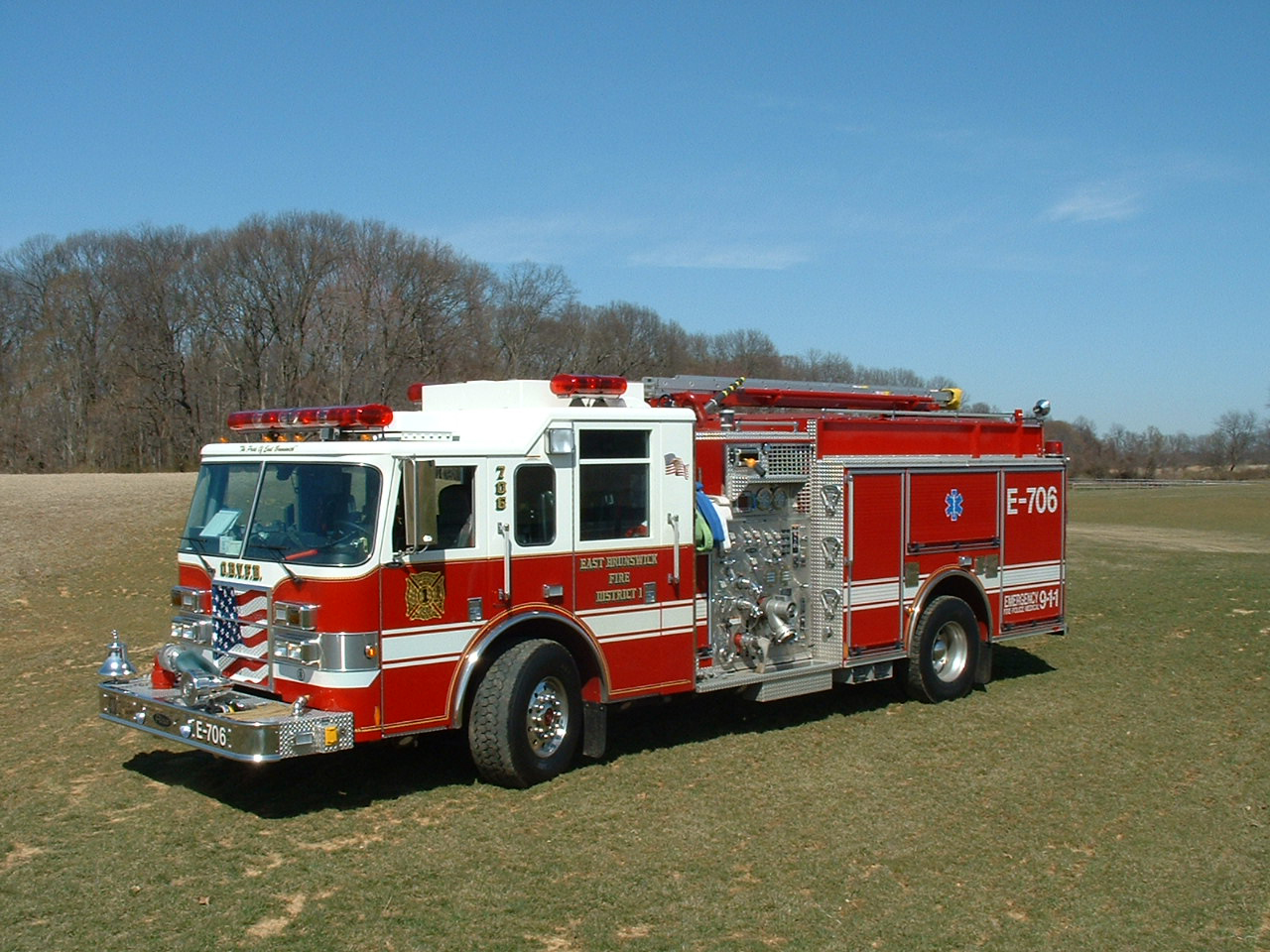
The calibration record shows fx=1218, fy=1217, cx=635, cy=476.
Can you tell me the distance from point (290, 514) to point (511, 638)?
1643 mm

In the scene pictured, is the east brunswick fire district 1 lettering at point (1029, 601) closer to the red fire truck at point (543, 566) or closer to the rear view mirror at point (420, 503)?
the red fire truck at point (543, 566)

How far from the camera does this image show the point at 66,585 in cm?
1972

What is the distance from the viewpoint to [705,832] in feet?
23.8

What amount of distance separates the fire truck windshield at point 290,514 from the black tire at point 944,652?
543 centimetres

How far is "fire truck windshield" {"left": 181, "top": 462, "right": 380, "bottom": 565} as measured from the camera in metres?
7.45

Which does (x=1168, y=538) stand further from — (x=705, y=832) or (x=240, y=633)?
(x=240, y=633)

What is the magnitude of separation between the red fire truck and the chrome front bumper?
0.02m

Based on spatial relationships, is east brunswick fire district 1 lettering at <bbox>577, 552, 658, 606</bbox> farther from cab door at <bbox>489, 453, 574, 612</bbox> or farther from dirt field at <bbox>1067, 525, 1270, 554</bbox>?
dirt field at <bbox>1067, 525, 1270, 554</bbox>

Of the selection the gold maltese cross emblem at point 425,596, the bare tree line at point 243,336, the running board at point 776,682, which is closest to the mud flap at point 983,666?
the running board at point 776,682

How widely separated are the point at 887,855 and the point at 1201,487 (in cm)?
7332

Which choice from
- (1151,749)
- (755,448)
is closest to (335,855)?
(755,448)

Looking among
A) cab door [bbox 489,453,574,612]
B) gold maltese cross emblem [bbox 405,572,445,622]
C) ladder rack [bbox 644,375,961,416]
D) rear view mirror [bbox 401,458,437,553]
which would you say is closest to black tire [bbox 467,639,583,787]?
cab door [bbox 489,453,574,612]

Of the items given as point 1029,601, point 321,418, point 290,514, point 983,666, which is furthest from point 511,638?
point 1029,601

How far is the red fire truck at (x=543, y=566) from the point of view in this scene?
7.38m
